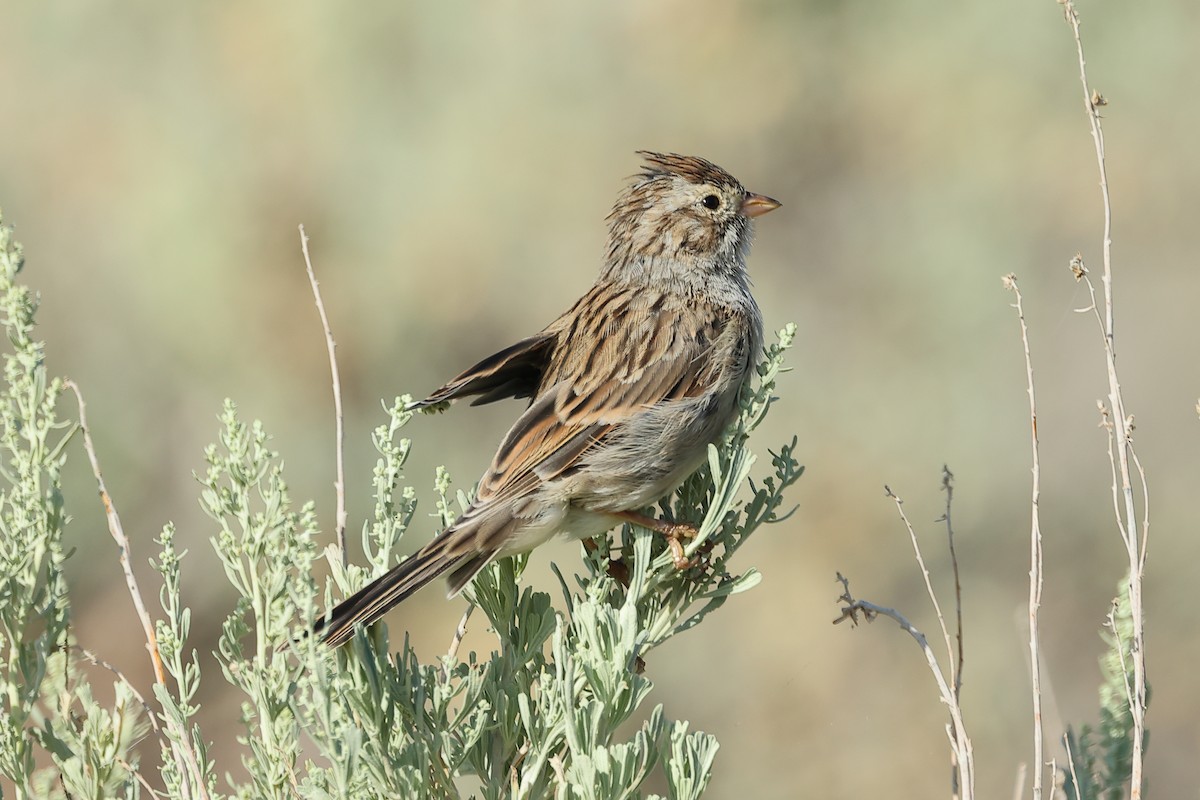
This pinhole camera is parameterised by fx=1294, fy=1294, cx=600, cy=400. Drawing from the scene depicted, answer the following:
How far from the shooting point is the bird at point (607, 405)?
3.22 metres

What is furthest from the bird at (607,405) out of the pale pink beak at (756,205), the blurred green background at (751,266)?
the blurred green background at (751,266)

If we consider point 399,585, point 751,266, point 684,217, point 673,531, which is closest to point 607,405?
point 673,531

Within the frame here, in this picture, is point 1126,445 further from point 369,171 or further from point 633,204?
point 369,171

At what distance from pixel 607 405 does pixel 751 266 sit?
11.5 ft

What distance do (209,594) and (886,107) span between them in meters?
4.45

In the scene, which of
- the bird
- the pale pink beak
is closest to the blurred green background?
the pale pink beak

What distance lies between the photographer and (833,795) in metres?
5.82

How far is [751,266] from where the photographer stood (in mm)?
6867

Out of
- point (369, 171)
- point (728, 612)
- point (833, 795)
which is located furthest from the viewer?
point (369, 171)

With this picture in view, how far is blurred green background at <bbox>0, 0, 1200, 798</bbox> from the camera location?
20.3 feet

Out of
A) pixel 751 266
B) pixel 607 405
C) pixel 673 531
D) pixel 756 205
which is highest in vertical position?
pixel 751 266

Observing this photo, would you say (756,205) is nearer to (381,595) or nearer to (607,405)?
(607,405)

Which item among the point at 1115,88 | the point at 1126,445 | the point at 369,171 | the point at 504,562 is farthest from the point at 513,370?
the point at 1115,88

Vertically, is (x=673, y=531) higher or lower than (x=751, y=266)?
lower
